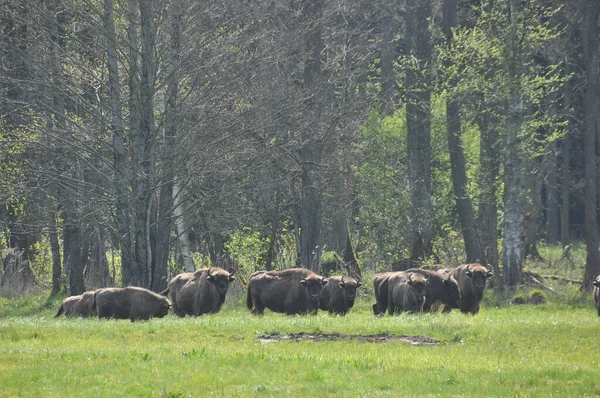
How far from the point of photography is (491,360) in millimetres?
16094

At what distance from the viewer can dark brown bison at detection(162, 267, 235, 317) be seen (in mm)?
25984

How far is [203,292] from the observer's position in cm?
2633

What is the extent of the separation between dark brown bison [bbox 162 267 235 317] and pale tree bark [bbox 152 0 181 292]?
1.90 m

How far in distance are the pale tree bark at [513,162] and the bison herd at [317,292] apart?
4100 mm

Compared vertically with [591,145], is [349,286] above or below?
below

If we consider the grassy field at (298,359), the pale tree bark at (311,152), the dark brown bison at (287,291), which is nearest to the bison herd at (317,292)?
the dark brown bison at (287,291)

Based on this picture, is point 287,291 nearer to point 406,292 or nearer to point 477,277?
point 406,292

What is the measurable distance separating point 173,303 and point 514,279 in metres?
11.1

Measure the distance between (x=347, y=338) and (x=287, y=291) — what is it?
775 centimetres

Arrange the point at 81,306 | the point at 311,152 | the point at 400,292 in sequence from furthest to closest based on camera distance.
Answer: the point at 311,152 < the point at 400,292 < the point at 81,306

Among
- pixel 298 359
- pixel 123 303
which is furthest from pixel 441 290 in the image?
pixel 298 359

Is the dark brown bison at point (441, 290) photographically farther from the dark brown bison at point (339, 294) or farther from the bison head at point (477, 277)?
the dark brown bison at point (339, 294)

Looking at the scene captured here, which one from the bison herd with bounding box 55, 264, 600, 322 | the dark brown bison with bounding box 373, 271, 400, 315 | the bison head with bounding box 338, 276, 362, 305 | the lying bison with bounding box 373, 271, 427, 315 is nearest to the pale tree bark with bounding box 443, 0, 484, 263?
the bison herd with bounding box 55, 264, 600, 322

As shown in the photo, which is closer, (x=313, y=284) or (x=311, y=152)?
(x=313, y=284)
